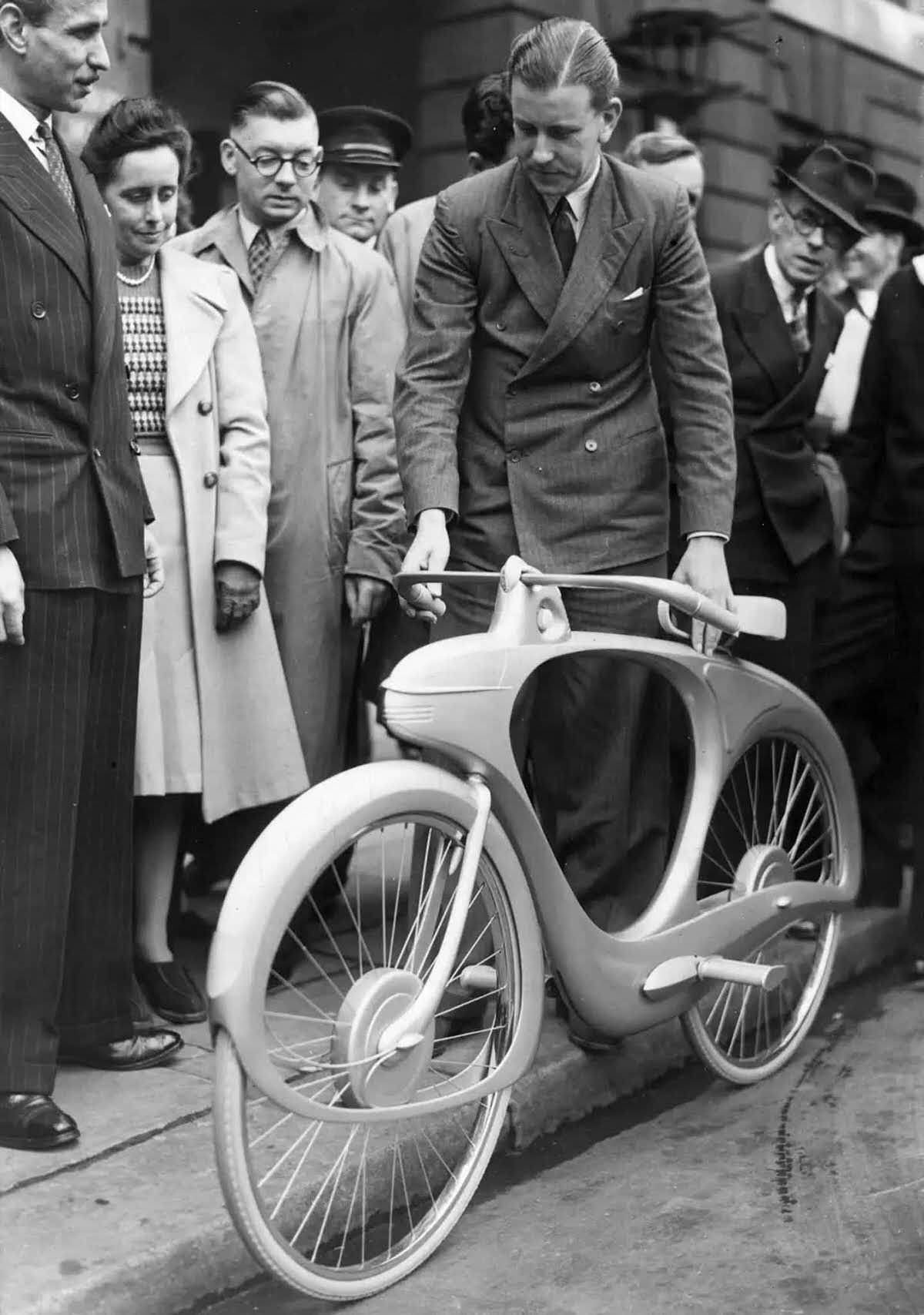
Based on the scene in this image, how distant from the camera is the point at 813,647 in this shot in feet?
17.7

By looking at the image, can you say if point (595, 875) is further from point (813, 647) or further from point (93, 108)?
point (93, 108)

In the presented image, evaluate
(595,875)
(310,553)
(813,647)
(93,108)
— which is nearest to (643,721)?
(595,875)

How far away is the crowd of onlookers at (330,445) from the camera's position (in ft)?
11.8

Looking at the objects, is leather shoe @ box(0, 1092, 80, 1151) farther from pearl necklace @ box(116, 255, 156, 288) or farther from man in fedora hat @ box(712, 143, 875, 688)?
man in fedora hat @ box(712, 143, 875, 688)

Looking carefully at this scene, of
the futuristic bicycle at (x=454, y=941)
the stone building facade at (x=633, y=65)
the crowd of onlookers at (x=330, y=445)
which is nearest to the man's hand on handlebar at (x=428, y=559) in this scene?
the crowd of onlookers at (x=330, y=445)

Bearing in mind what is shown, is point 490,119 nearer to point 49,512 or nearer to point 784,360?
point 784,360

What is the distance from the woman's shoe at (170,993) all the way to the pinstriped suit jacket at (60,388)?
1039 millimetres

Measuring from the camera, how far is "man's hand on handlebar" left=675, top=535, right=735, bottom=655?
13.0ft

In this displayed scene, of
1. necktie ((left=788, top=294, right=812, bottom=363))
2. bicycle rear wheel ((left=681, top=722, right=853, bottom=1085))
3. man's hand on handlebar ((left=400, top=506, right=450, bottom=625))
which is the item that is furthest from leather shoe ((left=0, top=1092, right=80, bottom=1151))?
necktie ((left=788, top=294, right=812, bottom=363))

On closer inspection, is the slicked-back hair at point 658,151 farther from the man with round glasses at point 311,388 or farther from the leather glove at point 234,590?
the leather glove at point 234,590

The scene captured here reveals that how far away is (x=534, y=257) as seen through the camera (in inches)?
156

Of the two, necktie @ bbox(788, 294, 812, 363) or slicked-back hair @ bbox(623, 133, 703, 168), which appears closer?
necktie @ bbox(788, 294, 812, 363)

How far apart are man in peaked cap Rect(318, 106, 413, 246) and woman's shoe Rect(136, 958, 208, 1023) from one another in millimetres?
2253

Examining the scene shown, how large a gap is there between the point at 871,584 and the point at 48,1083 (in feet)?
9.33
